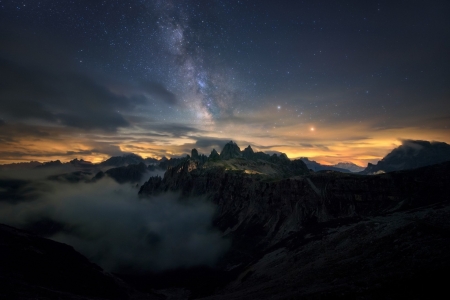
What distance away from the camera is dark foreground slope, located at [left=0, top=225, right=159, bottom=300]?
71688mm

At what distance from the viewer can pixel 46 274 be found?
9606 cm

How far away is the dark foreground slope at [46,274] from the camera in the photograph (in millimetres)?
71688

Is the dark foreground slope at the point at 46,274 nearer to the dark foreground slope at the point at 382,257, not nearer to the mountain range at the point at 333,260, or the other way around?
the mountain range at the point at 333,260

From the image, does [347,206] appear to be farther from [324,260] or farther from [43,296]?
[43,296]

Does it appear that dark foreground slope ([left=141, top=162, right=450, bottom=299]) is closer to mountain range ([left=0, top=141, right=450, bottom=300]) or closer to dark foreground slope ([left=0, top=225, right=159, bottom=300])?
mountain range ([left=0, top=141, right=450, bottom=300])

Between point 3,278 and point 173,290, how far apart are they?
107 meters

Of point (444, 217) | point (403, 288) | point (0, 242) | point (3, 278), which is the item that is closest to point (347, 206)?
point (444, 217)

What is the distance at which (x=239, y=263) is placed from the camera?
17112 cm

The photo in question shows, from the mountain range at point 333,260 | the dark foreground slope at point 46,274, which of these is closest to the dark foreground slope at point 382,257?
the mountain range at point 333,260

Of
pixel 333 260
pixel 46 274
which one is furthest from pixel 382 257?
pixel 46 274

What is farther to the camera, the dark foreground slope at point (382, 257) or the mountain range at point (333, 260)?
the mountain range at point (333, 260)

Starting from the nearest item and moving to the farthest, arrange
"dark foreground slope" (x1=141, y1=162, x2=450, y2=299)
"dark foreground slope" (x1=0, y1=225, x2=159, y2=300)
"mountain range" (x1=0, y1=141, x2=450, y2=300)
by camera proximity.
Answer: "dark foreground slope" (x1=141, y1=162, x2=450, y2=299) → "mountain range" (x1=0, y1=141, x2=450, y2=300) → "dark foreground slope" (x1=0, y1=225, x2=159, y2=300)

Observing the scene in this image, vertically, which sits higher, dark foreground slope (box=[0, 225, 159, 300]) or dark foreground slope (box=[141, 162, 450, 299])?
dark foreground slope (box=[141, 162, 450, 299])

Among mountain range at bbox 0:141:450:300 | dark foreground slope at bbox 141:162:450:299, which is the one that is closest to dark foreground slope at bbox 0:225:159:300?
mountain range at bbox 0:141:450:300
